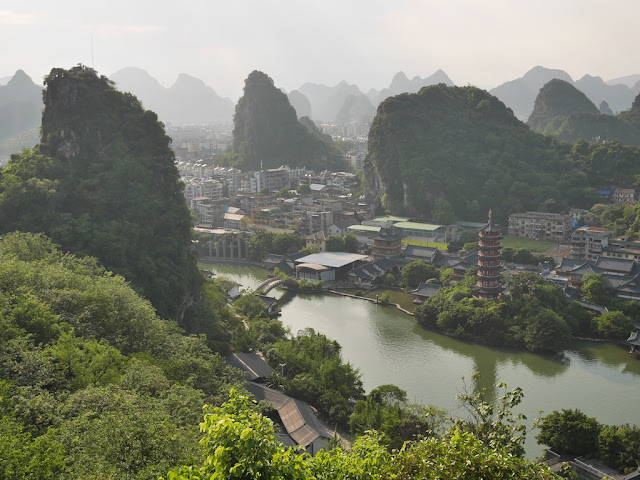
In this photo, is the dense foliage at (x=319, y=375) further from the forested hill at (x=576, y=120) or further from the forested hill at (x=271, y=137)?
the forested hill at (x=576, y=120)

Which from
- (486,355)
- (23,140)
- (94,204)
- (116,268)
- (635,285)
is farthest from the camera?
(23,140)

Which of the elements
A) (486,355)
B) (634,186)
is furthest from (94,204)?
(634,186)

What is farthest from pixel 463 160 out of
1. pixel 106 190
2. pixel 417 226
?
pixel 106 190

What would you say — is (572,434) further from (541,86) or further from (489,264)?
(541,86)

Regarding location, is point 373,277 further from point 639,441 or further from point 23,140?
point 23,140

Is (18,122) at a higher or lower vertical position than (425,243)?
higher

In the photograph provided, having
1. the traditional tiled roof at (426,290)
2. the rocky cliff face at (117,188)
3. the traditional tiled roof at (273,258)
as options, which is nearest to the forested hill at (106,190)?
the rocky cliff face at (117,188)

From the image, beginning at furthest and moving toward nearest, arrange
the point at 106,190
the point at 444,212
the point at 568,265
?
the point at 444,212
the point at 568,265
the point at 106,190

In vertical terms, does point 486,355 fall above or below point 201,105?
below
